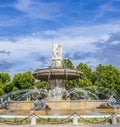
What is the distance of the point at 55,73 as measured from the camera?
95.2 ft

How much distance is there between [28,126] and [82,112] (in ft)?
20.1

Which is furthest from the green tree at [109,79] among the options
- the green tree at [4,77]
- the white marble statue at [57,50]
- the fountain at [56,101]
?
the fountain at [56,101]

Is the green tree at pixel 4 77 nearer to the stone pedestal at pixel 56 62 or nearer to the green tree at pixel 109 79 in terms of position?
the green tree at pixel 109 79

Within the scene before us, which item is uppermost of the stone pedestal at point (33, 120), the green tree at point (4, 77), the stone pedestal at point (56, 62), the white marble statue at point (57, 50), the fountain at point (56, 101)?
the green tree at point (4, 77)

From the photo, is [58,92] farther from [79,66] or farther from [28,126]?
[79,66]

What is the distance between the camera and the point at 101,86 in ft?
170

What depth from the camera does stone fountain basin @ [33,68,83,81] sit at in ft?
95.1

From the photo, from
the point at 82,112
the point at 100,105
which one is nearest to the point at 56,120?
the point at 82,112

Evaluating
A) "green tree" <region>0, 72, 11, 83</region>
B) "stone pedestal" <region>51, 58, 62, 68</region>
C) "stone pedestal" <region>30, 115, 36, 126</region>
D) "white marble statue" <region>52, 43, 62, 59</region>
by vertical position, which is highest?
"green tree" <region>0, 72, 11, 83</region>

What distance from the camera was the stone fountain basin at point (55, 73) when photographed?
28984 mm

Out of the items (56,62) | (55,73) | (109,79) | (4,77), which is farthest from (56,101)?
(4,77)

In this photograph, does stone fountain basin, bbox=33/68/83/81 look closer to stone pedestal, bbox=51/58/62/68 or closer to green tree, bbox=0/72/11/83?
stone pedestal, bbox=51/58/62/68

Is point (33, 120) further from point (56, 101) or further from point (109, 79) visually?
point (109, 79)

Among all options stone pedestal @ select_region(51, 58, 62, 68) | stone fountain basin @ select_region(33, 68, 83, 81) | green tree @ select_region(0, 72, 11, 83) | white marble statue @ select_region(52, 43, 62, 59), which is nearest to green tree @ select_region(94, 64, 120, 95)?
green tree @ select_region(0, 72, 11, 83)
